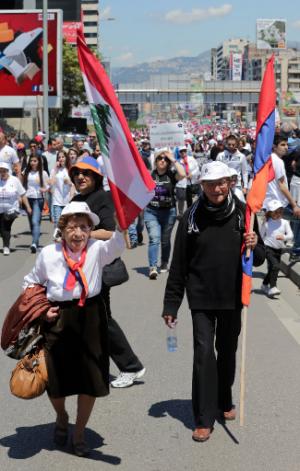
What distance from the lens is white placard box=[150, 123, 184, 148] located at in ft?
62.7

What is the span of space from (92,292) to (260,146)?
64.8 inches

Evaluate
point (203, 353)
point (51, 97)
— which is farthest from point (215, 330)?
point (51, 97)

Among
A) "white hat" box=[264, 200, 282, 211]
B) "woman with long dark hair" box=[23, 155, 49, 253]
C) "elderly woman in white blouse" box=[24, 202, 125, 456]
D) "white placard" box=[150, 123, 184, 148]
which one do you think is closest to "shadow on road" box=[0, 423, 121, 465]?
"elderly woman in white blouse" box=[24, 202, 125, 456]

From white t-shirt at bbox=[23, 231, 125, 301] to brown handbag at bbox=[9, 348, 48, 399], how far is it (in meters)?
0.35

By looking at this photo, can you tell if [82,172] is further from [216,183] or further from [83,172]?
[216,183]

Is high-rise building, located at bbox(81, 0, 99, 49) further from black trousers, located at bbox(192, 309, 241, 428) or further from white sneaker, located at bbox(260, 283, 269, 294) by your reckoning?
black trousers, located at bbox(192, 309, 241, 428)

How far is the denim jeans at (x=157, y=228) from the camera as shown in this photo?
39.1 ft

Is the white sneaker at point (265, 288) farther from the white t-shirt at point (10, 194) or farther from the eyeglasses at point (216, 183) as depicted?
the eyeglasses at point (216, 183)

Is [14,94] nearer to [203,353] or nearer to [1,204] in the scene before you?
[1,204]

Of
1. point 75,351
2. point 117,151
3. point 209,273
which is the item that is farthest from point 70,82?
point 75,351

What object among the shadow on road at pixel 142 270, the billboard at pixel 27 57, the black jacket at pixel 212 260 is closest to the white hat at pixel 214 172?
the black jacket at pixel 212 260

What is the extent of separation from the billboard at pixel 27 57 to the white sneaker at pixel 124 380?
30.0 metres

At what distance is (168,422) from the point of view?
5.69 metres

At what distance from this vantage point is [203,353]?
5.34 metres
